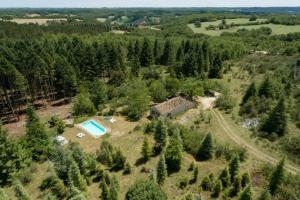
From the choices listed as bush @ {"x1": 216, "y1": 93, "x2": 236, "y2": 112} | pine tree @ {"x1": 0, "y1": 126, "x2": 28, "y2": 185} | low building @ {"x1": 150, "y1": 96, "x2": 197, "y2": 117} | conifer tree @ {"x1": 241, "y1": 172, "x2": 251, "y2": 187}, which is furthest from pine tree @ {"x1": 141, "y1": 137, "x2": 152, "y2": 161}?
bush @ {"x1": 216, "y1": 93, "x2": 236, "y2": 112}

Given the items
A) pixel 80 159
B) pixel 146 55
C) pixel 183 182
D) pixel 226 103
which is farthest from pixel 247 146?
pixel 146 55

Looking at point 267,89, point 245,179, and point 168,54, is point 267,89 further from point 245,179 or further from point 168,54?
point 168,54

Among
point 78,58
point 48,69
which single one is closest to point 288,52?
point 78,58

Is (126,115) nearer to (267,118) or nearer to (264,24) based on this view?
(267,118)

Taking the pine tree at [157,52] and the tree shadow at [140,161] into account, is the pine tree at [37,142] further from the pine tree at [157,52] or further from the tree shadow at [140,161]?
the pine tree at [157,52]

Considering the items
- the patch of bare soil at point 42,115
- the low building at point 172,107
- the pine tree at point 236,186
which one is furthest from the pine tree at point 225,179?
the patch of bare soil at point 42,115

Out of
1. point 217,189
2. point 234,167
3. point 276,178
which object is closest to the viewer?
point 276,178

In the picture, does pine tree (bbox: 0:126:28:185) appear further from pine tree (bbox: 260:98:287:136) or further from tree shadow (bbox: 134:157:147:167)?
pine tree (bbox: 260:98:287:136)
